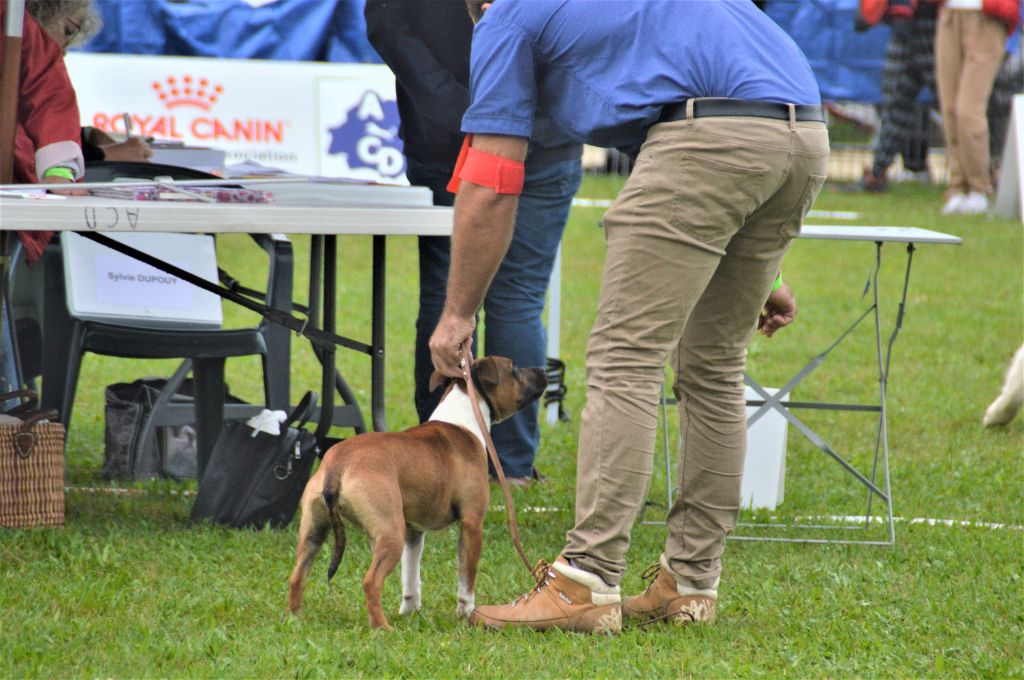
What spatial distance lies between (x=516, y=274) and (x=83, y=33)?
1.99m

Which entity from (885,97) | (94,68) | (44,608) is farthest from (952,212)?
(44,608)

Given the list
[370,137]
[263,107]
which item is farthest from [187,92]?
[370,137]

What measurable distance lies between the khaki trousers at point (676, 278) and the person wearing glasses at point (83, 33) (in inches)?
112

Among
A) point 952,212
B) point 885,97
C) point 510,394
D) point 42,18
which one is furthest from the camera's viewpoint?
point 885,97

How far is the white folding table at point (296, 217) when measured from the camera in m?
3.32

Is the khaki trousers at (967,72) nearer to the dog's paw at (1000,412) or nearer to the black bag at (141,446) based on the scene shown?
the dog's paw at (1000,412)

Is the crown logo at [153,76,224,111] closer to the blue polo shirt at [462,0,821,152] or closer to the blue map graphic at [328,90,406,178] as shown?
the blue map graphic at [328,90,406,178]

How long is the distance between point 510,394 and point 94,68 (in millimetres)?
6548

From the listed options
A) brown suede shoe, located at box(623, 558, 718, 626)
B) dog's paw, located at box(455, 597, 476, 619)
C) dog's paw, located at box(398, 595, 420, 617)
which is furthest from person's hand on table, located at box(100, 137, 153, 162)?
brown suede shoe, located at box(623, 558, 718, 626)

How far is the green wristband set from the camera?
4.46 metres

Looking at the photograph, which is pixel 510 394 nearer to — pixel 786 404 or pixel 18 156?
pixel 786 404

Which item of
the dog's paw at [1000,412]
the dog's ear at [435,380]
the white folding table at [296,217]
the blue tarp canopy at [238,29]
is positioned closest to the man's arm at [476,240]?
the dog's ear at [435,380]

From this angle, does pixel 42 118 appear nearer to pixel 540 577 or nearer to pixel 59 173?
pixel 59 173

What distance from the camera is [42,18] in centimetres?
482
